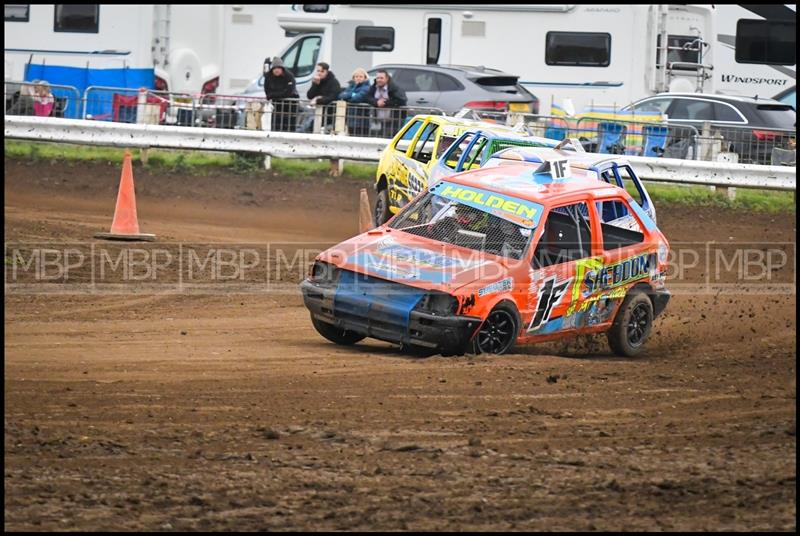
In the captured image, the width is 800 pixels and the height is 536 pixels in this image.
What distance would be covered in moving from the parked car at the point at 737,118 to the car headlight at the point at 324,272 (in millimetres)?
11276

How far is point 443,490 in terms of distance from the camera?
21.2ft

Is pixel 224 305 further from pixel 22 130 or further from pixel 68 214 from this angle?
pixel 22 130

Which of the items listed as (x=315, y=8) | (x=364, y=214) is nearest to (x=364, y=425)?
(x=364, y=214)

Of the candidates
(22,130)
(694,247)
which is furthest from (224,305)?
(22,130)

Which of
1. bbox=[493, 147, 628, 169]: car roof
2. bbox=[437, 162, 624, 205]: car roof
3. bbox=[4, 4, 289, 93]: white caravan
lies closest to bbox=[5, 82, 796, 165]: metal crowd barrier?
bbox=[4, 4, 289, 93]: white caravan

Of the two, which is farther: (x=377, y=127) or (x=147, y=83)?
(x=147, y=83)

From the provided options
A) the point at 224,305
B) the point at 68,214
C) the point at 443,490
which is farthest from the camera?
the point at 68,214

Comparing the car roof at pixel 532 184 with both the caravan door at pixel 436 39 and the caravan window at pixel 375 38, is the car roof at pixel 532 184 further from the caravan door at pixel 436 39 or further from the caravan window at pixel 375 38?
the caravan window at pixel 375 38

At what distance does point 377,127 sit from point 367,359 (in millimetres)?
11107

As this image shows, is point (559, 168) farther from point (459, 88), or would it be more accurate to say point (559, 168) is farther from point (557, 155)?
point (459, 88)

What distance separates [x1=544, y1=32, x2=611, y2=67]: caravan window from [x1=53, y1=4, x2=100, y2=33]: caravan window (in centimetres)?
883

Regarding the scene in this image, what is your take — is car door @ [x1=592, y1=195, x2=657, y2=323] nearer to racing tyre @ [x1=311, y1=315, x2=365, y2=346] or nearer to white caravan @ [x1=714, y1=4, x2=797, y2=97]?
racing tyre @ [x1=311, y1=315, x2=365, y2=346]

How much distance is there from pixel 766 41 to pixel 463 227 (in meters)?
16.3

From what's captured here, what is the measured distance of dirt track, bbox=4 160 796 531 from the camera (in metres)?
6.16
